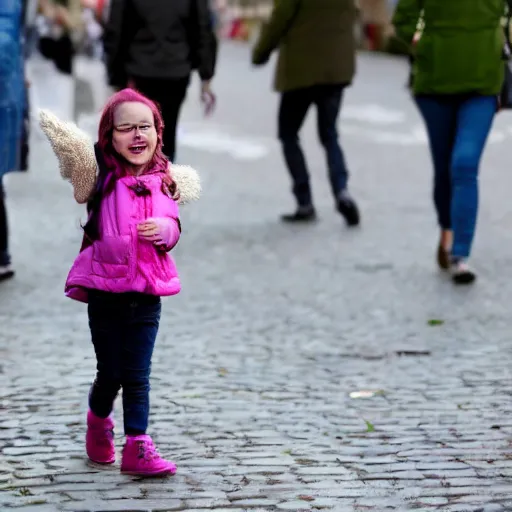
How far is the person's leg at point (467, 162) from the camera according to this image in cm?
805

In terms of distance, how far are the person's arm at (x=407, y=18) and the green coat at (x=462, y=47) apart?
0.05 m

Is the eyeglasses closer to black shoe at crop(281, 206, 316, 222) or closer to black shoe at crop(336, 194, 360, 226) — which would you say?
black shoe at crop(336, 194, 360, 226)

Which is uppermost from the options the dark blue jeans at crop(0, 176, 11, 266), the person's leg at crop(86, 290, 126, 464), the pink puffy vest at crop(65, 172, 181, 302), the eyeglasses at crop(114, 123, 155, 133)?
the eyeglasses at crop(114, 123, 155, 133)

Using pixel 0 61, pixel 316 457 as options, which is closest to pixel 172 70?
pixel 0 61

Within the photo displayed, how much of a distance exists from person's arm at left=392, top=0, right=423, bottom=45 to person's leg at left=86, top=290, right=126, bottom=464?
3.96 meters

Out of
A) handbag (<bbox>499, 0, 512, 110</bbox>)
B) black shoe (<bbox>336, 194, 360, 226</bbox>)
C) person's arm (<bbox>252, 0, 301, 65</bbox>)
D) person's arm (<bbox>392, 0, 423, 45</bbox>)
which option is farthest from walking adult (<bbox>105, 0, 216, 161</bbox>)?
handbag (<bbox>499, 0, 512, 110</bbox>)

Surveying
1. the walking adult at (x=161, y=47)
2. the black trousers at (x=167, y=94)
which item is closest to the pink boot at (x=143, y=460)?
the walking adult at (x=161, y=47)

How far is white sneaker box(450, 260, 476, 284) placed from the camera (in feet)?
26.8

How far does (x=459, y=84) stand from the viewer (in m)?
8.05

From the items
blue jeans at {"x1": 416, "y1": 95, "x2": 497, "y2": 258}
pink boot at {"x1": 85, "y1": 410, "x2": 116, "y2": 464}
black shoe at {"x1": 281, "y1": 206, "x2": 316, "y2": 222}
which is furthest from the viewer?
black shoe at {"x1": 281, "y1": 206, "x2": 316, "y2": 222}

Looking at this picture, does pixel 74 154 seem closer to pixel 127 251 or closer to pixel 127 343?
pixel 127 251

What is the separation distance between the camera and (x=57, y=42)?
15617 mm

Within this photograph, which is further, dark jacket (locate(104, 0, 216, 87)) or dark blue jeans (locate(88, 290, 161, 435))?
dark jacket (locate(104, 0, 216, 87))

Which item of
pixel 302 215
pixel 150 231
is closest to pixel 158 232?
pixel 150 231
